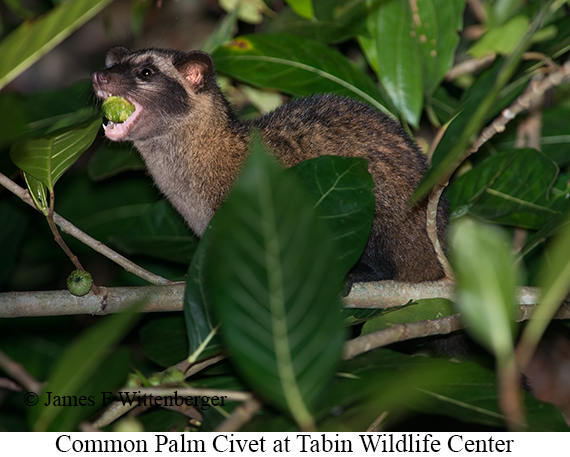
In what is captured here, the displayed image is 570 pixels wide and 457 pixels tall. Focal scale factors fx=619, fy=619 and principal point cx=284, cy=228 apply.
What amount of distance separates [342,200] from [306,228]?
954 mm

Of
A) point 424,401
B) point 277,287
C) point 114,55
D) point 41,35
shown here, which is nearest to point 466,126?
point 277,287

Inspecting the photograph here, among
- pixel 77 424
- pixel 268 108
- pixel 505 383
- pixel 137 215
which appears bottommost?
pixel 505 383

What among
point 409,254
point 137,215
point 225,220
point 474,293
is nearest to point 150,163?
point 137,215

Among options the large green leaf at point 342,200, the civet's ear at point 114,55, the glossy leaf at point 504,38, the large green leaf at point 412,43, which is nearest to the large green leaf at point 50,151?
the large green leaf at point 342,200

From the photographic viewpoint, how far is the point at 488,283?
114 cm

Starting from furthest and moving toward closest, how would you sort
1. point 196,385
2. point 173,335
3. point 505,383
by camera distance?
point 173,335 < point 196,385 < point 505,383

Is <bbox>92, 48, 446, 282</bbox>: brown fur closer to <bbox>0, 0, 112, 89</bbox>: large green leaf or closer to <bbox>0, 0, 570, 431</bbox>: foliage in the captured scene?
<bbox>0, 0, 570, 431</bbox>: foliage

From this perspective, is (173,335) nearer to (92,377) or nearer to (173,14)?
(92,377)

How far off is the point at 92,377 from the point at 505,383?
941 millimetres

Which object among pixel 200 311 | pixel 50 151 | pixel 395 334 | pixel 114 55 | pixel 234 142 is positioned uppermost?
pixel 114 55

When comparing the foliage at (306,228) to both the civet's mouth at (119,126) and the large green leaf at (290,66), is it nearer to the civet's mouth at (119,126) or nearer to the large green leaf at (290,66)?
the large green leaf at (290,66)

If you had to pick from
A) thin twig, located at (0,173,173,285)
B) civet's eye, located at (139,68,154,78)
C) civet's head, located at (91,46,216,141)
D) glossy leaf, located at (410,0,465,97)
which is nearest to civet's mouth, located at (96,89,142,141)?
civet's head, located at (91,46,216,141)

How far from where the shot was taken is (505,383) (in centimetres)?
115

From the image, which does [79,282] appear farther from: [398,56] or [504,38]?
[504,38]
